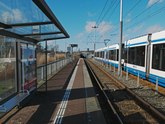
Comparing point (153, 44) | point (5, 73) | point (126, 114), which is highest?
point (153, 44)

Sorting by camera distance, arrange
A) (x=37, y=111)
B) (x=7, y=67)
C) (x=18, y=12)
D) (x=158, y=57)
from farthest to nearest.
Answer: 1. (x=158, y=57)
2. (x=37, y=111)
3. (x=7, y=67)
4. (x=18, y=12)

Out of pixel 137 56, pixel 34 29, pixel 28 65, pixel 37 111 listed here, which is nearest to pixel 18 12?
pixel 34 29

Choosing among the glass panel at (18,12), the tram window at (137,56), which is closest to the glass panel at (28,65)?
the glass panel at (18,12)

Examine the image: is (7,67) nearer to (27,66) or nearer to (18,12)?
(18,12)

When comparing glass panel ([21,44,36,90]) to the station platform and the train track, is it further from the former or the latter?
the train track

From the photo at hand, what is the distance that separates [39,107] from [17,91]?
1.25 meters

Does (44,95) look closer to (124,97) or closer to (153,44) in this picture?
(124,97)

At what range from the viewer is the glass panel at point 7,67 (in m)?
5.97

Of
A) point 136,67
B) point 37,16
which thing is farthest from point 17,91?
point 136,67

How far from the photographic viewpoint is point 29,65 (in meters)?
8.34

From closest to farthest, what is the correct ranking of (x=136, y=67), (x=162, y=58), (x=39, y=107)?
(x=39, y=107)
(x=162, y=58)
(x=136, y=67)

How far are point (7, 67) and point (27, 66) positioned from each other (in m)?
1.73

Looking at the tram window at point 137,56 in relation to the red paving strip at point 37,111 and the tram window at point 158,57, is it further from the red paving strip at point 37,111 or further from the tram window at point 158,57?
the red paving strip at point 37,111

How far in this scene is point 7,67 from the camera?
247 inches
